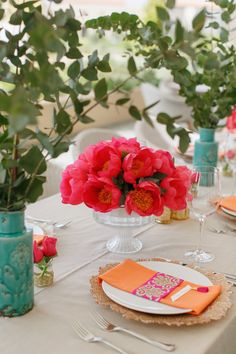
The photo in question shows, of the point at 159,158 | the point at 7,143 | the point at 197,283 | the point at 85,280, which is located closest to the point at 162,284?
the point at 197,283

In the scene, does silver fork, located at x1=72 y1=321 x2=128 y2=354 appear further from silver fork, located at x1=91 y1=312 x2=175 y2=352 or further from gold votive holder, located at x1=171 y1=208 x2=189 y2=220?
gold votive holder, located at x1=171 y1=208 x2=189 y2=220

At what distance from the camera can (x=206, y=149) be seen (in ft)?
7.18

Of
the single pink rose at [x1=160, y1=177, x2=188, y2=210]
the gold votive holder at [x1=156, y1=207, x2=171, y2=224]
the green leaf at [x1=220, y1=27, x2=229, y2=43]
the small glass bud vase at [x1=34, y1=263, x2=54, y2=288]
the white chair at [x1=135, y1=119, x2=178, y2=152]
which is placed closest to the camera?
the small glass bud vase at [x1=34, y1=263, x2=54, y2=288]

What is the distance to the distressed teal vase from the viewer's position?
1.10m

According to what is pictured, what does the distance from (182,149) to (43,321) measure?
A: 455 mm

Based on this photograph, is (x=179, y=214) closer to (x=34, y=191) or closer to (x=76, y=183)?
(x=76, y=183)

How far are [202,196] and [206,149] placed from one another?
742mm

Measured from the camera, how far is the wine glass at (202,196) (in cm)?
148

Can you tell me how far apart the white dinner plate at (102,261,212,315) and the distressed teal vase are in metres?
0.19

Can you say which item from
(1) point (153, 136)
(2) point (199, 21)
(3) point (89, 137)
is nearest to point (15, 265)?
(2) point (199, 21)

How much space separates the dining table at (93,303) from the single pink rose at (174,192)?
0.54 ft

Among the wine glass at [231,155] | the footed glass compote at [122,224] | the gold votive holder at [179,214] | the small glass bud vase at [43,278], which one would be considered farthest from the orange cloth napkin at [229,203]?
the small glass bud vase at [43,278]

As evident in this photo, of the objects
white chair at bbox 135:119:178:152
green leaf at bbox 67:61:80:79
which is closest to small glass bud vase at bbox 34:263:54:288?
green leaf at bbox 67:61:80:79

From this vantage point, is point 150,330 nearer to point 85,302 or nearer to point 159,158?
point 85,302
